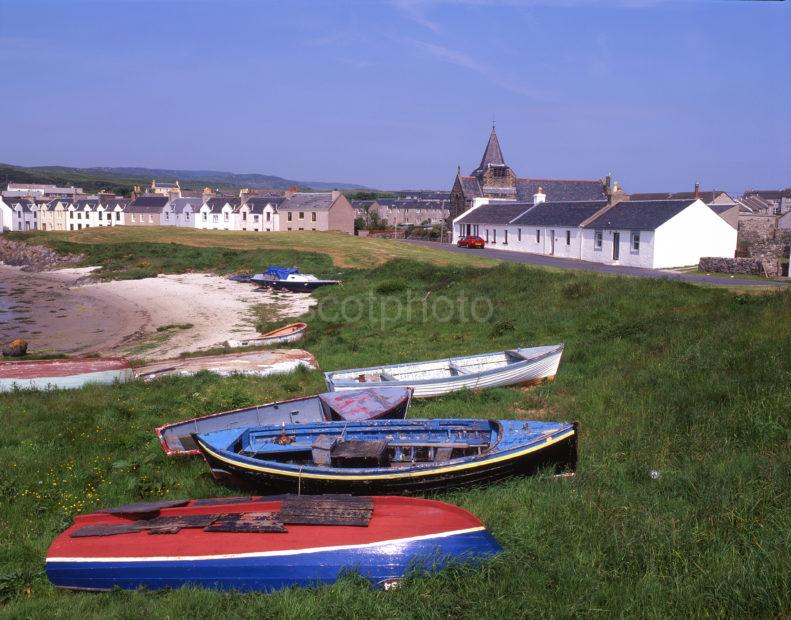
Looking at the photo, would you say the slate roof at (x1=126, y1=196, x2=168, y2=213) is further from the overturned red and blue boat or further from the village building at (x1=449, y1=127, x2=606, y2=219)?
the overturned red and blue boat

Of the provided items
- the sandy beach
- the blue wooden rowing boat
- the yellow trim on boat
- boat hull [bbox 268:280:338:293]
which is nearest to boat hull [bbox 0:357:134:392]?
the sandy beach

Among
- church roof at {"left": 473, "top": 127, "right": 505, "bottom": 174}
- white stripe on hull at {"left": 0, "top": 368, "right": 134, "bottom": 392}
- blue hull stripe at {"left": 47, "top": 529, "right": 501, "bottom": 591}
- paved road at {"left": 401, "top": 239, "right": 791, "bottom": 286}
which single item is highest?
church roof at {"left": 473, "top": 127, "right": 505, "bottom": 174}

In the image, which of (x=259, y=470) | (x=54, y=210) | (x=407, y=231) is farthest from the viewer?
(x=54, y=210)

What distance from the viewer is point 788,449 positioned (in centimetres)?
993

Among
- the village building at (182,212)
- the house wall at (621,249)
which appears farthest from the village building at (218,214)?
the house wall at (621,249)

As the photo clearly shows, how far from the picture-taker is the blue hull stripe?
7246mm

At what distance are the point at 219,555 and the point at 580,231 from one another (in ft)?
148

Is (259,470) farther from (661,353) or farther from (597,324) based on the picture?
(597,324)

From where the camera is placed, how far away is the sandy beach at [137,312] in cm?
2819

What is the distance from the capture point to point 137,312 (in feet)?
120

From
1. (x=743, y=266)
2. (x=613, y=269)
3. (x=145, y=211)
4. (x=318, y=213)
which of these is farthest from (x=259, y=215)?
(x=743, y=266)

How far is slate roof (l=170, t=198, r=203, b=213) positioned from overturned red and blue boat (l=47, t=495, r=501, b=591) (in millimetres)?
98698

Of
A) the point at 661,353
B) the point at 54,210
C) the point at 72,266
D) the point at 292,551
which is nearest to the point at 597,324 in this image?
the point at 661,353

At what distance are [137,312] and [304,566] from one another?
3233 cm
